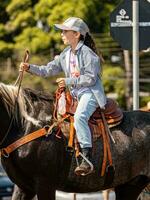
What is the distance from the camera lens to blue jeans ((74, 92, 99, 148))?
269 inches

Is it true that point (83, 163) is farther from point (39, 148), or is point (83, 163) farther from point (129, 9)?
point (129, 9)

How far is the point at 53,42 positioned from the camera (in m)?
28.3

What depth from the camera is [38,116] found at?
23.0 feet

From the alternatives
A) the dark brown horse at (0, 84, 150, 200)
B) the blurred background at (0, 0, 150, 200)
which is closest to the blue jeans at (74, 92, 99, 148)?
the dark brown horse at (0, 84, 150, 200)

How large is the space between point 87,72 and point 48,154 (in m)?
0.92

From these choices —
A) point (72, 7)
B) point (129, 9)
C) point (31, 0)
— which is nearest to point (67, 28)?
point (129, 9)

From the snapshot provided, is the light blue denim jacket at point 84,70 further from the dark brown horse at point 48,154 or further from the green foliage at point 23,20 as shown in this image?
the green foliage at point 23,20

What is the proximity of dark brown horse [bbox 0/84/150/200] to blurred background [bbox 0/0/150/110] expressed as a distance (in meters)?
18.5

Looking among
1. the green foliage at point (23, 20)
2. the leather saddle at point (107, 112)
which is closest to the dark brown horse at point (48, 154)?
the leather saddle at point (107, 112)

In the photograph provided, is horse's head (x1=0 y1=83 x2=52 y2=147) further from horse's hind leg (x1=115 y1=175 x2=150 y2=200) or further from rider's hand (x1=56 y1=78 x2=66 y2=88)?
horse's hind leg (x1=115 y1=175 x2=150 y2=200)

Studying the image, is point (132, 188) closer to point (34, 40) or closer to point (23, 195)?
point (23, 195)

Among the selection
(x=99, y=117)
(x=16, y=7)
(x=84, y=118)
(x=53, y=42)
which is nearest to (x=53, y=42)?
(x=53, y=42)

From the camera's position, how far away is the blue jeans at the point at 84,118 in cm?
683

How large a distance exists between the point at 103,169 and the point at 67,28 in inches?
59.2
